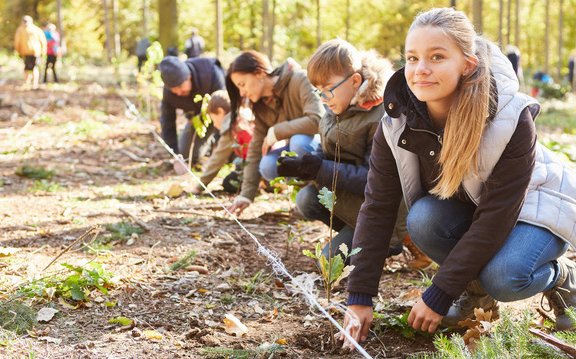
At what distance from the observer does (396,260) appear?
10.8ft

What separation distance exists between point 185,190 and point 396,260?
2.28m

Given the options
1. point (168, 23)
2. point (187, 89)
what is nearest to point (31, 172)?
point (187, 89)

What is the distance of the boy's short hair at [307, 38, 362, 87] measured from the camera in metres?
2.73

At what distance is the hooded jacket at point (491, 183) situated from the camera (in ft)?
6.18

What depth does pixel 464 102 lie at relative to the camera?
1826 millimetres

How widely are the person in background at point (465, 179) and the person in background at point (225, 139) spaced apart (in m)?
2.17

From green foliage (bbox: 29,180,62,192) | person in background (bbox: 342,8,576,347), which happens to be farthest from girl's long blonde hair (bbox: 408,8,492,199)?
green foliage (bbox: 29,180,62,192)

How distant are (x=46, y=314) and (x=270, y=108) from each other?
89.0 inches

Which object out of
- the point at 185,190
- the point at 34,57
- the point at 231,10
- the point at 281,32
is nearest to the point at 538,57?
the point at 281,32

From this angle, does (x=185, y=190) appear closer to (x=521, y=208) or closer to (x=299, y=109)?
(x=299, y=109)

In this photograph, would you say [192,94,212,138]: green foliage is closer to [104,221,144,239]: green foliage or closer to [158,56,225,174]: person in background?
[158,56,225,174]: person in background

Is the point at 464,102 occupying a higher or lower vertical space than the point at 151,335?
higher

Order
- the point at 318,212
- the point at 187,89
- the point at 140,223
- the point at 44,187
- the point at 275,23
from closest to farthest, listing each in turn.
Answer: the point at 318,212 < the point at 140,223 < the point at 44,187 < the point at 187,89 < the point at 275,23

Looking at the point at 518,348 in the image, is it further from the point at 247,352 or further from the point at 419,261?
the point at 419,261
